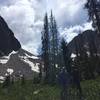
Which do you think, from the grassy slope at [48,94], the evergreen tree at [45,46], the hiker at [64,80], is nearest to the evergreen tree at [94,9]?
the grassy slope at [48,94]

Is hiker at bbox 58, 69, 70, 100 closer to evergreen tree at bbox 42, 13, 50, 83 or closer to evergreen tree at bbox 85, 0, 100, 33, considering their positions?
evergreen tree at bbox 85, 0, 100, 33

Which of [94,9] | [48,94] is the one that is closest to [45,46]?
[94,9]

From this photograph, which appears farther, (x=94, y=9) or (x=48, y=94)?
(x=94, y=9)

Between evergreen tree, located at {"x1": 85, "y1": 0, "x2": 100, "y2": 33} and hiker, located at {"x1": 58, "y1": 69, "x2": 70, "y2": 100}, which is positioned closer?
hiker, located at {"x1": 58, "y1": 69, "x2": 70, "y2": 100}

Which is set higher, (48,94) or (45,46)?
(45,46)

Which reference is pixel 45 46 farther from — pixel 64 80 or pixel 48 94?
pixel 64 80

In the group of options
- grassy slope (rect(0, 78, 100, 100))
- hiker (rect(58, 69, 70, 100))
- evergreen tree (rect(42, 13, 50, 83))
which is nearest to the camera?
hiker (rect(58, 69, 70, 100))

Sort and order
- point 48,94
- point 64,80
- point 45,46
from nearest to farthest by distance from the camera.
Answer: point 64,80 → point 48,94 → point 45,46

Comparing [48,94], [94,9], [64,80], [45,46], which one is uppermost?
[45,46]

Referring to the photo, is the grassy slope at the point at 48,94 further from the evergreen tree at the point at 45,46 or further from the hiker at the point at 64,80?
the evergreen tree at the point at 45,46

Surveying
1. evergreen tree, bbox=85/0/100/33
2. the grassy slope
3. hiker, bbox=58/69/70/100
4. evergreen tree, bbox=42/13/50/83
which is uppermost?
evergreen tree, bbox=42/13/50/83

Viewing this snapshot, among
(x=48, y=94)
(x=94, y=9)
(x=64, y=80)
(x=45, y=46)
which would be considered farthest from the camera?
(x=45, y=46)

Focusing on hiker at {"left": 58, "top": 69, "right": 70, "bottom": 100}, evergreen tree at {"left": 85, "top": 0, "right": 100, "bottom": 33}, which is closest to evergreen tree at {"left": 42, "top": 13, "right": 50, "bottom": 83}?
evergreen tree at {"left": 85, "top": 0, "right": 100, "bottom": 33}

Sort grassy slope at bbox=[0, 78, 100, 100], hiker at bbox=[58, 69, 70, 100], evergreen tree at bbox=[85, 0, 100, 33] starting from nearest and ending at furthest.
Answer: hiker at bbox=[58, 69, 70, 100] < grassy slope at bbox=[0, 78, 100, 100] < evergreen tree at bbox=[85, 0, 100, 33]
